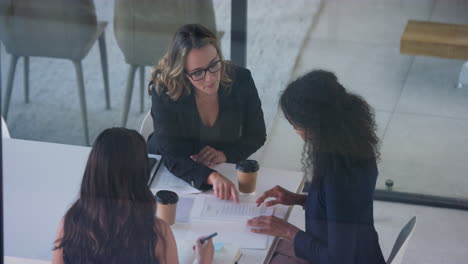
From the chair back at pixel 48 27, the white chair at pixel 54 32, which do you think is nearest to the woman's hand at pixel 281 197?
the white chair at pixel 54 32

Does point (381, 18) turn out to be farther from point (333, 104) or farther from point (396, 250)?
point (396, 250)

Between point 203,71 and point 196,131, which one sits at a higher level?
point 203,71

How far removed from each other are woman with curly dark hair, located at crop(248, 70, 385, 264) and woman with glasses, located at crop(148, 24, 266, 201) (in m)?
0.19

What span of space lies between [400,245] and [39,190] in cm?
108

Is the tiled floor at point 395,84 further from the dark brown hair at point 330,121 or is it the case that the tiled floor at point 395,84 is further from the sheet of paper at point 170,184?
the sheet of paper at point 170,184

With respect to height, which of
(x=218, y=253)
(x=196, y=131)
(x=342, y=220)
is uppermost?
(x=196, y=131)

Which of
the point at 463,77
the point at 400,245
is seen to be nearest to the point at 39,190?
the point at 400,245

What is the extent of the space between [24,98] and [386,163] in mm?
1097

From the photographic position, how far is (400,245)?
2.17 meters

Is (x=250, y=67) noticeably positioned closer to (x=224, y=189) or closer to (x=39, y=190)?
(x=224, y=189)

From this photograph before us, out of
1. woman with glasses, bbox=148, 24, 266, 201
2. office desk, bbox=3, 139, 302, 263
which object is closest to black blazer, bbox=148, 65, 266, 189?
woman with glasses, bbox=148, 24, 266, 201

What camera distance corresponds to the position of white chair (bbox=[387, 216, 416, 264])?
2.16 m

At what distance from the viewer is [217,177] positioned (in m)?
2.46

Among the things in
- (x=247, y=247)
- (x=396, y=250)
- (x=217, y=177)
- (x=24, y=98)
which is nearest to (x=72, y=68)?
(x=24, y=98)
